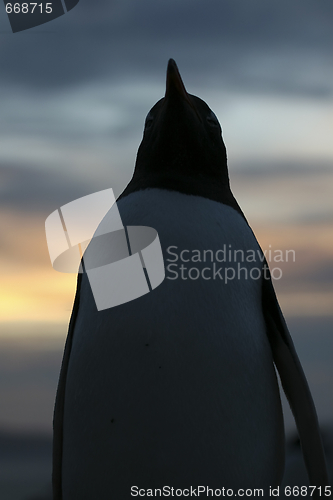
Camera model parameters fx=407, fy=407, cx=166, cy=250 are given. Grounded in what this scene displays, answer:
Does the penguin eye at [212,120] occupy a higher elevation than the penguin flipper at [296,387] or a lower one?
higher

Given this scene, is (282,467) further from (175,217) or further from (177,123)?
(177,123)

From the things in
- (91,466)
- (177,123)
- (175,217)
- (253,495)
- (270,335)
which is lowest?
(253,495)

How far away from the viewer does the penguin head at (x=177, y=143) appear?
8.55 ft

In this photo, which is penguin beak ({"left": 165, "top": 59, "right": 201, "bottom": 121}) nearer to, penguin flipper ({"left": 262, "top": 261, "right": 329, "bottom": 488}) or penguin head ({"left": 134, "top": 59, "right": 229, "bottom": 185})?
penguin head ({"left": 134, "top": 59, "right": 229, "bottom": 185})

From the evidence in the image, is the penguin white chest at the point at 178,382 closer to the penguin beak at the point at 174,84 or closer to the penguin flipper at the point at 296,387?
the penguin flipper at the point at 296,387

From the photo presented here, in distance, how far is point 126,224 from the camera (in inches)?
96.2

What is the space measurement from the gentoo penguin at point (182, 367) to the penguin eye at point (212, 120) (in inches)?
10.1

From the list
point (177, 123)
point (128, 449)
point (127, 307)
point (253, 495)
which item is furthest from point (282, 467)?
point (177, 123)

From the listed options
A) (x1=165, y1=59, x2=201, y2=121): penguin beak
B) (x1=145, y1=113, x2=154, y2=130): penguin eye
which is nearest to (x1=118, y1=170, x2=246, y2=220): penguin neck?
(x1=145, y1=113, x2=154, y2=130): penguin eye

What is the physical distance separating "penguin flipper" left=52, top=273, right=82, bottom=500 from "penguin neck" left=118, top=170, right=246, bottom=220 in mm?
739

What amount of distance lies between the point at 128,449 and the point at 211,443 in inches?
16.7

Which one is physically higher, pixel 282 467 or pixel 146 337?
pixel 146 337

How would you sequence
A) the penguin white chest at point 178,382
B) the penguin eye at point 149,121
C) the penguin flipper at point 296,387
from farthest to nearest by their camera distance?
1. the penguin eye at point 149,121
2. the penguin flipper at point 296,387
3. the penguin white chest at point 178,382

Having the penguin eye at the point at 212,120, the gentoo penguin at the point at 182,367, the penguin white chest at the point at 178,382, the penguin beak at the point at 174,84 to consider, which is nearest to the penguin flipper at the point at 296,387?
the gentoo penguin at the point at 182,367
